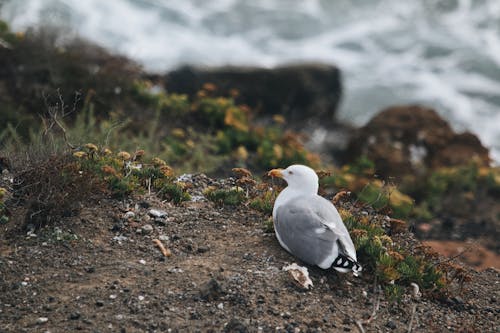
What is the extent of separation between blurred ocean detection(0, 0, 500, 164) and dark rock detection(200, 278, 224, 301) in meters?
7.93

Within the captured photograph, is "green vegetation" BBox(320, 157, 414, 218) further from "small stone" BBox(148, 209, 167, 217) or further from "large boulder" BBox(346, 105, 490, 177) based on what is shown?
"small stone" BBox(148, 209, 167, 217)

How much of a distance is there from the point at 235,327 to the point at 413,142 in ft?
22.7

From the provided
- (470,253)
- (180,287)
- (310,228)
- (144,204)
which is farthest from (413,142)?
(180,287)

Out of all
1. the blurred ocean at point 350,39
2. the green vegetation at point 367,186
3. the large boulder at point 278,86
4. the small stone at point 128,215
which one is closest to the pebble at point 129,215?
the small stone at point 128,215

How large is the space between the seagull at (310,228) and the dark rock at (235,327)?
2.44 ft

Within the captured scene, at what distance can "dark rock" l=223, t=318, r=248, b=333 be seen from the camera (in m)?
3.84

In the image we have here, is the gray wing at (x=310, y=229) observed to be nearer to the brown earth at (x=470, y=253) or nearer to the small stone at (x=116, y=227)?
the small stone at (x=116, y=227)

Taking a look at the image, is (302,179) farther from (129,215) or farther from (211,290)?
(129,215)

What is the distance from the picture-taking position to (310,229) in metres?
4.41

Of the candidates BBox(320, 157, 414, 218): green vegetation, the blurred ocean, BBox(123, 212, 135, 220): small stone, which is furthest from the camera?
the blurred ocean

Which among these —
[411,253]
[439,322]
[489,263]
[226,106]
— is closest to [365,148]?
[226,106]

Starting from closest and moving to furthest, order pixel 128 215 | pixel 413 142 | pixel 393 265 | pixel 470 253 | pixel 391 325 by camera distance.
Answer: pixel 391 325, pixel 393 265, pixel 128 215, pixel 470 253, pixel 413 142

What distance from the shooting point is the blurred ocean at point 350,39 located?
13516mm

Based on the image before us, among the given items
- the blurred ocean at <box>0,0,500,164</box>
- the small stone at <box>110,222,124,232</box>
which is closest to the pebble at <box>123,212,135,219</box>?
the small stone at <box>110,222,124,232</box>
